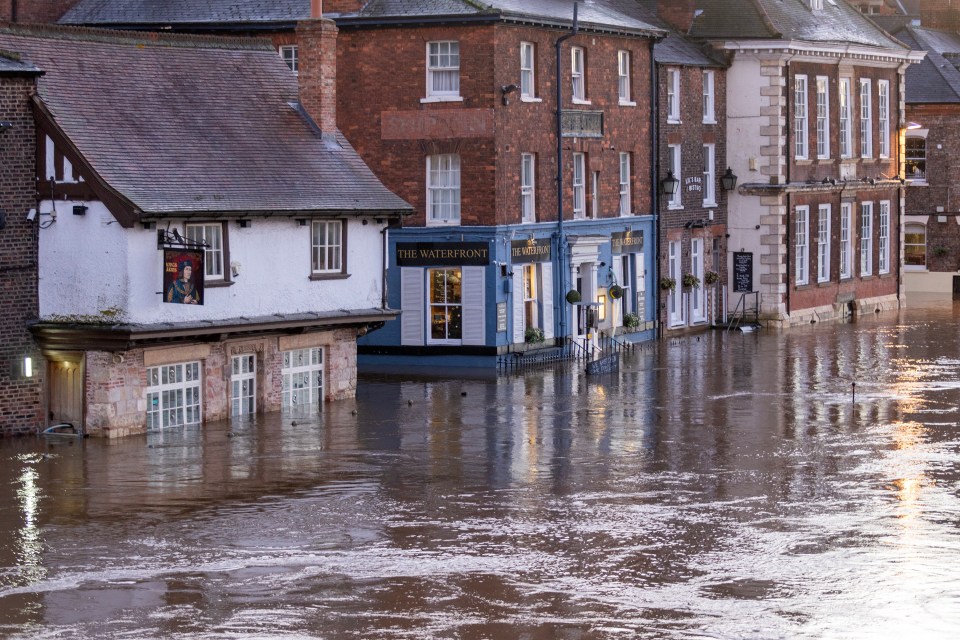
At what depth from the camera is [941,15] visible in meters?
80.9

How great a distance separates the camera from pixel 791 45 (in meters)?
57.9

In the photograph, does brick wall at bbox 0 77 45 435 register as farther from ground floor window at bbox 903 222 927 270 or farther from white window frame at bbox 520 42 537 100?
ground floor window at bbox 903 222 927 270

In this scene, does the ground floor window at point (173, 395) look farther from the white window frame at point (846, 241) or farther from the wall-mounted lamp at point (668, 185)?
the white window frame at point (846, 241)

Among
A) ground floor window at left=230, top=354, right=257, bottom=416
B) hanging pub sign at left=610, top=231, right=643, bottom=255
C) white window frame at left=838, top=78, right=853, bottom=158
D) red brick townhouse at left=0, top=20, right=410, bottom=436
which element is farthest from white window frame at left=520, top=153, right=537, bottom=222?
white window frame at left=838, top=78, right=853, bottom=158

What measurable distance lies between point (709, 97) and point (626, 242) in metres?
7.82

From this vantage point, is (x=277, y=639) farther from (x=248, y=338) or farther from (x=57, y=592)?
(x=248, y=338)

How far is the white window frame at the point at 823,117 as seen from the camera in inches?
2414

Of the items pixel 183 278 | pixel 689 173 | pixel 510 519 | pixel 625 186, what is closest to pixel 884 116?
pixel 689 173

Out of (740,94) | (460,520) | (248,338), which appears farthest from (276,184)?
(740,94)

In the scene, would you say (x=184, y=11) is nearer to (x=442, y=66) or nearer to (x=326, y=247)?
(x=442, y=66)

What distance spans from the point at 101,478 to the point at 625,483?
868 centimetres

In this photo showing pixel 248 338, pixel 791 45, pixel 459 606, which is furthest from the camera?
pixel 791 45

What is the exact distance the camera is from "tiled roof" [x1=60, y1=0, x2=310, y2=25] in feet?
153

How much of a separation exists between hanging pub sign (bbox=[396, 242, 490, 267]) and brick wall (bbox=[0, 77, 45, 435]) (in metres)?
13.9
